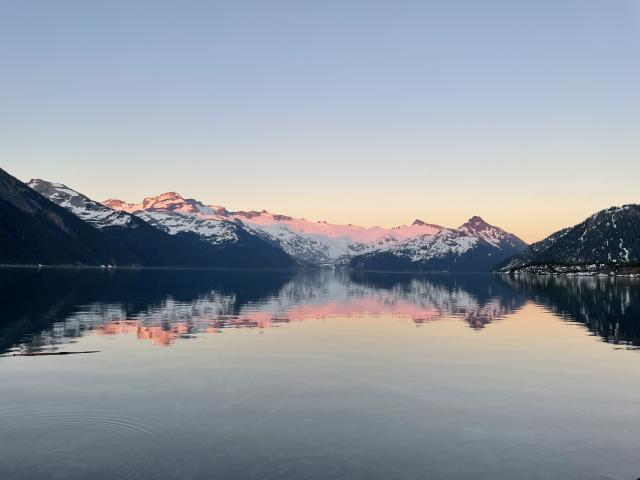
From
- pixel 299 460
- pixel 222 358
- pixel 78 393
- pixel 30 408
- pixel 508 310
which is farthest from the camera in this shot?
pixel 508 310

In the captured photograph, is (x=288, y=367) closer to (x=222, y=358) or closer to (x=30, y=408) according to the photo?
(x=222, y=358)

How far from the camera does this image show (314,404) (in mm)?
35438

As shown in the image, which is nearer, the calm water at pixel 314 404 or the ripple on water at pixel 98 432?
the ripple on water at pixel 98 432

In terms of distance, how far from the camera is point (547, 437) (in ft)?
95.2

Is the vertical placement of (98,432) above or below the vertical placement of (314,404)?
above

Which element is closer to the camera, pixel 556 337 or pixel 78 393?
pixel 78 393

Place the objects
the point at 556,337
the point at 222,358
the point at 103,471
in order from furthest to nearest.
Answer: the point at 556,337 → the point at 222,358 → the point at 103,471

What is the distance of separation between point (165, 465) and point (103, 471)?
2280mm

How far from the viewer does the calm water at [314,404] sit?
80.4 feet

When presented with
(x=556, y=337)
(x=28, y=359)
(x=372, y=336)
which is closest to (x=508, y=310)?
(x=556, y=337)

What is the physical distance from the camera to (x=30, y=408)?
33281mm

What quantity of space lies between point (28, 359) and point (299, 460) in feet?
111

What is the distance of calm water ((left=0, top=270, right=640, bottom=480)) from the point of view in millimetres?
24500

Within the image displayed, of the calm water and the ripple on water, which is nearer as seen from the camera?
the ripple on water
